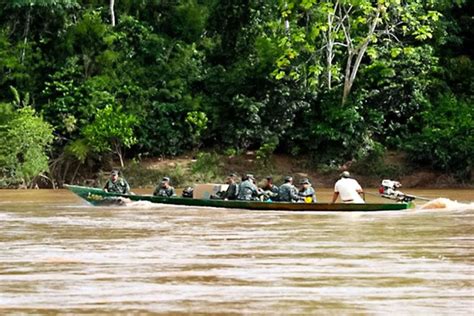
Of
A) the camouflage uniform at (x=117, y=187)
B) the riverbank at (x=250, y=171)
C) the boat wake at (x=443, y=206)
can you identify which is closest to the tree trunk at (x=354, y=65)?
the riverbank at (x=250, y=171)

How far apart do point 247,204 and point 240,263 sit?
1026 cm

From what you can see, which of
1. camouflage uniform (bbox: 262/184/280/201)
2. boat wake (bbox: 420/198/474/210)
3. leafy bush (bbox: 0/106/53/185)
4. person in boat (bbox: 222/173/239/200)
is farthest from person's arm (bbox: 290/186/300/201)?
leafy bush (bbox: 0/106/53/185)

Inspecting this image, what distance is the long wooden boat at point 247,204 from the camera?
2320cm

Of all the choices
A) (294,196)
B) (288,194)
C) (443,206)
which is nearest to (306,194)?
(294,196)

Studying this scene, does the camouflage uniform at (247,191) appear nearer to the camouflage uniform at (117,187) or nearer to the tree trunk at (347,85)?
the camouflage uniform at (117,187)

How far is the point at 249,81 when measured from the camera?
3903 centimetres

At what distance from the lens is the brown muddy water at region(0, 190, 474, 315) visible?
10.9 m

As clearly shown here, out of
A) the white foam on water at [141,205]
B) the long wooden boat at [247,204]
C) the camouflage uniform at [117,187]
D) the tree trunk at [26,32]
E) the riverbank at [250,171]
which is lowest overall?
the white foam on water at [141,205]

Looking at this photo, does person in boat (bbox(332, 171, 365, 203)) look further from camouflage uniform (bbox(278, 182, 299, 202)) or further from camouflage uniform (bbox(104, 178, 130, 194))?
camouflage uniform (bbox(104, 178, 130, 194))

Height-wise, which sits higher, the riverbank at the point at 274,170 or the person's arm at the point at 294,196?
the riverbank at the point at 274,170

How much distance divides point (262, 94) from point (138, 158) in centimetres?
483

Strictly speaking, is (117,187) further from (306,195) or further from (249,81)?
(249,81)

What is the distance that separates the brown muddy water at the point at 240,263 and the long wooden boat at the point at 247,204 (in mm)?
206

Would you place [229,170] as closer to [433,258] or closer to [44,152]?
[44,152]
